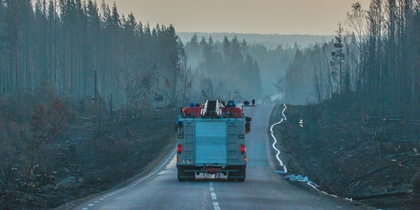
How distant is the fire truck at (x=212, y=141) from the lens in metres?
34.3

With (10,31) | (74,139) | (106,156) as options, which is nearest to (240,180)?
(106,156)

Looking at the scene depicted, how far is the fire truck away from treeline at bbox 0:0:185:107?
69781 mm

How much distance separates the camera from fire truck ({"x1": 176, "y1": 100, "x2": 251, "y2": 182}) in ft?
113

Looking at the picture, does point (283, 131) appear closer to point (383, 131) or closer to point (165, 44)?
point (383, 131)

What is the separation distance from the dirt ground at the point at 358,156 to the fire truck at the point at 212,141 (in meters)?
4.00

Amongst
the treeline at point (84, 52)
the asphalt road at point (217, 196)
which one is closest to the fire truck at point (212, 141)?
the asphalt road at point (217, 196)

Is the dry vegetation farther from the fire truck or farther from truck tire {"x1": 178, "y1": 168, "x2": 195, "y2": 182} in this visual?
the fire truck

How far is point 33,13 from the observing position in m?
123

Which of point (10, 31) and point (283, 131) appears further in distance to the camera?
point (10, 31)

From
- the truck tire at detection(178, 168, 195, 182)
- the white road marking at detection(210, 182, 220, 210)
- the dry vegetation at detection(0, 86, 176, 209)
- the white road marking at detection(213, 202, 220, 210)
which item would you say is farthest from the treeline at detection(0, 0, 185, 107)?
the white road marking at detection(213, 202, 220, 210)

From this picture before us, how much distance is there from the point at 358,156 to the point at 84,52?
248 ft

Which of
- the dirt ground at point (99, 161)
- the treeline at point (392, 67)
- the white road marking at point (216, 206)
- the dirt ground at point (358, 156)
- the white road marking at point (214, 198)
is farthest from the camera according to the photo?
the treeline at point (392, 67)

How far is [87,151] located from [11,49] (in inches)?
1331

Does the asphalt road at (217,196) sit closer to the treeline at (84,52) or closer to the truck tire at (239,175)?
the truck tire at (239,175)
